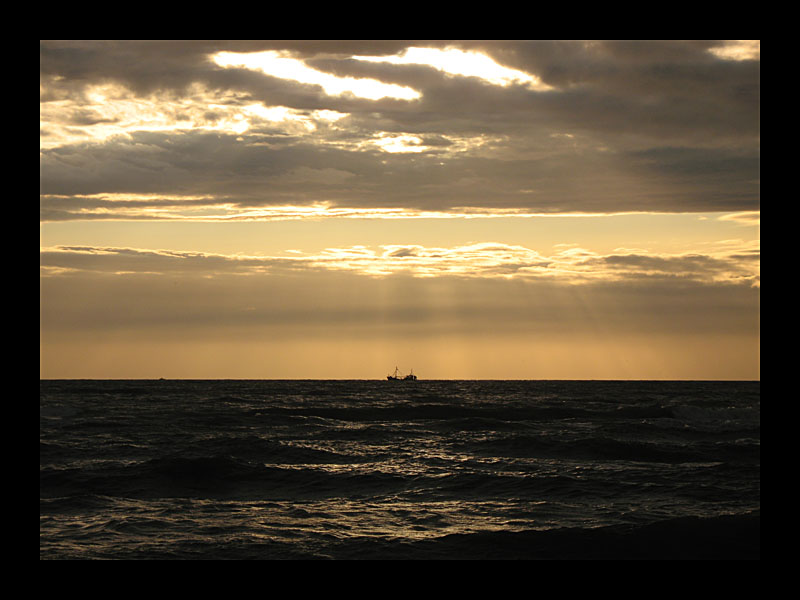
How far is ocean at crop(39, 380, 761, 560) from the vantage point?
12.9 metres

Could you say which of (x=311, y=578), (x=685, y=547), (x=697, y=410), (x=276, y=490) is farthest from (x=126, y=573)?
(x=697, y=410)

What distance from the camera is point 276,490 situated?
743 inches

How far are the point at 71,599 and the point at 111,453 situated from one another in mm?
23758

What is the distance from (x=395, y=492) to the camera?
59.7 feet

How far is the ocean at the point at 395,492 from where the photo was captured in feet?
42.5

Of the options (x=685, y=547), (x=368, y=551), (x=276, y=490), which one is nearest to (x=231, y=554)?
(x=368, y=551)
